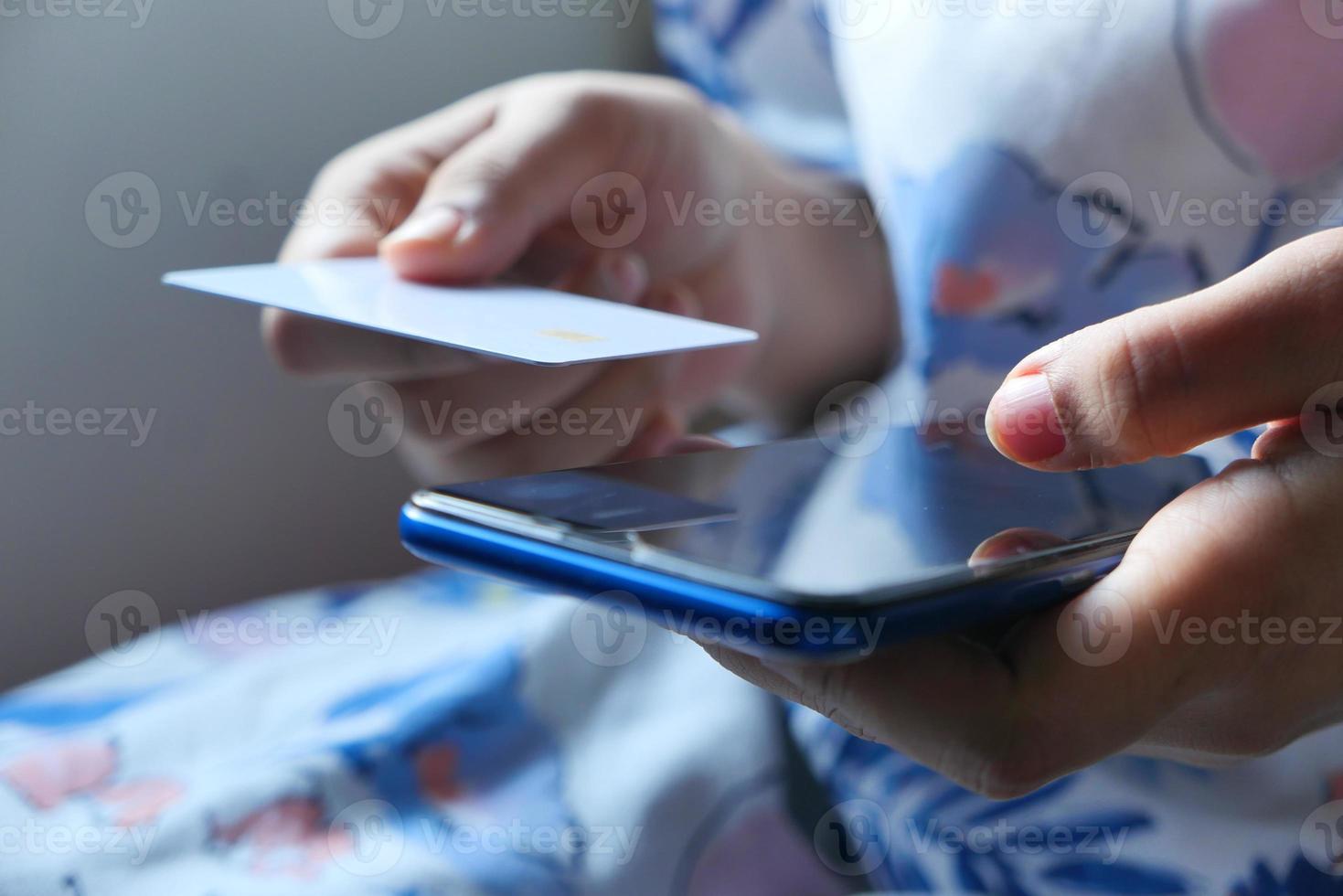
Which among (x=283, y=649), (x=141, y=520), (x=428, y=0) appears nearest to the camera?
(x=283, y=649)

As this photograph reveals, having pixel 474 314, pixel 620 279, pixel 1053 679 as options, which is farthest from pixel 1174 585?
pixel 620 279

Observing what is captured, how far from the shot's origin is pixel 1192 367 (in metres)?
0.28

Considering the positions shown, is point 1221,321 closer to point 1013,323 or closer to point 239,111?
point 1013,323

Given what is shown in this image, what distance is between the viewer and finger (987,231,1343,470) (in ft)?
0.93

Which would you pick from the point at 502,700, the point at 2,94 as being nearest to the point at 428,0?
the point at 2,94

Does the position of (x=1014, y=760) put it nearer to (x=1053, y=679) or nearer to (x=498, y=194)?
(x=1053, y=679)

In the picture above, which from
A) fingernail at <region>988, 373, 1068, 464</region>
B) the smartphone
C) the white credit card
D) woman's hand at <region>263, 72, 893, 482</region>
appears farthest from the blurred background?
fingernail at <region>988, 373, 1068, 464</region>

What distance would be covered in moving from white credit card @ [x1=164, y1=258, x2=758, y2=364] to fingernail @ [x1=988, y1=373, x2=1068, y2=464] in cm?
10

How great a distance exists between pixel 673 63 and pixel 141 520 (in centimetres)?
52

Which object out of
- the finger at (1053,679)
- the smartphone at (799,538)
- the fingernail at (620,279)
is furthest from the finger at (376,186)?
the finger at (1053,679)

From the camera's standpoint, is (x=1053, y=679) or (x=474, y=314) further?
(x=474, y=314)

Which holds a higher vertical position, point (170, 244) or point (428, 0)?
point (428, 0)

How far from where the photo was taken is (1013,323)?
529 mm

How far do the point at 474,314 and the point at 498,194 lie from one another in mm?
115
